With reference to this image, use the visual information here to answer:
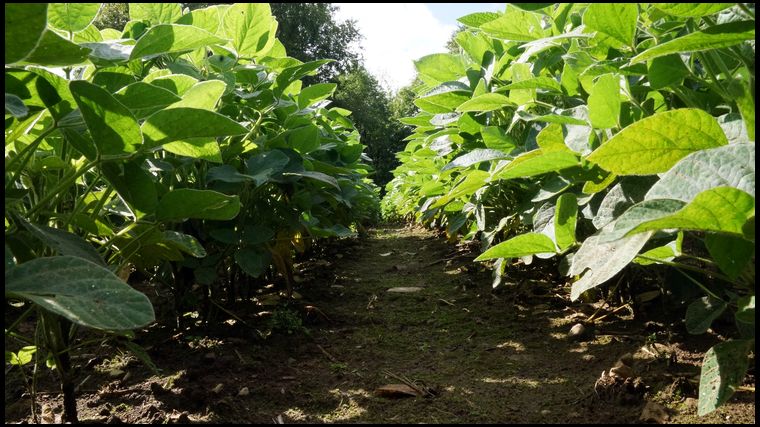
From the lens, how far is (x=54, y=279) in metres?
0.69

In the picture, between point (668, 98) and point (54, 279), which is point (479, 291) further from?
point (54, 279)

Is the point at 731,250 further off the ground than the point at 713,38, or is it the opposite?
the point at 713,38

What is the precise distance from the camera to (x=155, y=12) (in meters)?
1.48

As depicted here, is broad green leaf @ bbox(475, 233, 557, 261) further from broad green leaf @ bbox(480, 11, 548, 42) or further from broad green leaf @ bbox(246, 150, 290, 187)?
broad green leaf @ bbox(246, 150, 290, 187)

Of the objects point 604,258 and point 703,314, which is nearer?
point 604,258

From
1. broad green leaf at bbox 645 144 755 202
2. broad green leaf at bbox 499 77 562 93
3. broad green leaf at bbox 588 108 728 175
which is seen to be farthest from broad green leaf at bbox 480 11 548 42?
broad green leaf at bbox 645 144 755 202

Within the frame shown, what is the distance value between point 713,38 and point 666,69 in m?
0.22

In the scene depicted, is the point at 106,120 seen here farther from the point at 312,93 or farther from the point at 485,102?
the point at 312,93

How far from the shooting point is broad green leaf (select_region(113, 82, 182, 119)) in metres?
0.89

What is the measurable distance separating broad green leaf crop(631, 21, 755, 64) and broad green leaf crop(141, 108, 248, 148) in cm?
58

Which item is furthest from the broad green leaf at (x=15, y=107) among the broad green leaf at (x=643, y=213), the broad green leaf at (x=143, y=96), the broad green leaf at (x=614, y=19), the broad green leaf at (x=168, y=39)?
the broad green leaf at (x=614, y=19)

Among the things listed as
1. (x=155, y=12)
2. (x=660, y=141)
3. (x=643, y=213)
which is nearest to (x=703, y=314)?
(x=660, y=141)

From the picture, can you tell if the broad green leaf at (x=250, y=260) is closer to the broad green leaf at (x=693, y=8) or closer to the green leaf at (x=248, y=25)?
the green leaf at (x=248, y=25)

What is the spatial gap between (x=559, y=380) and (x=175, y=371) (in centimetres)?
103
